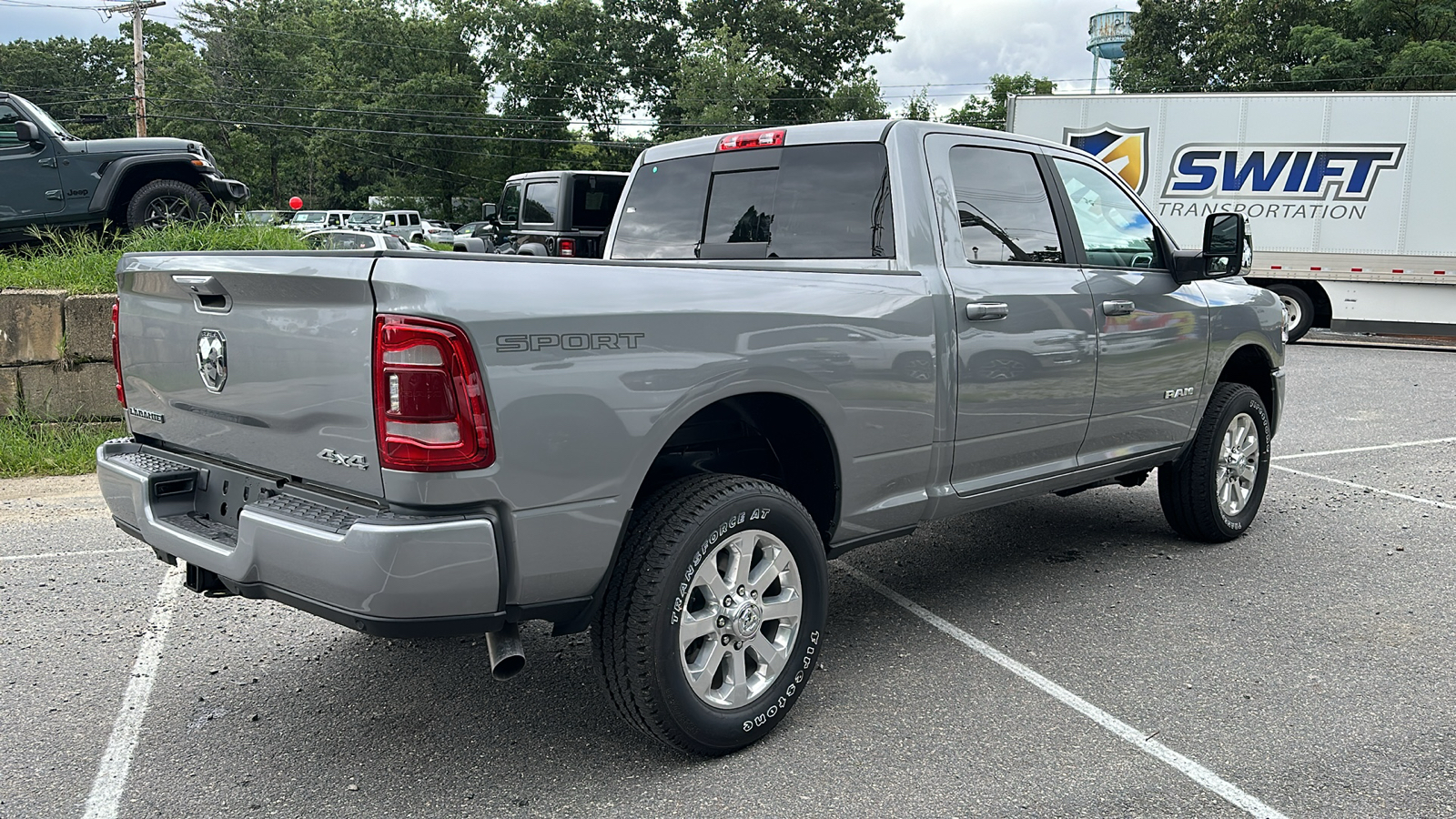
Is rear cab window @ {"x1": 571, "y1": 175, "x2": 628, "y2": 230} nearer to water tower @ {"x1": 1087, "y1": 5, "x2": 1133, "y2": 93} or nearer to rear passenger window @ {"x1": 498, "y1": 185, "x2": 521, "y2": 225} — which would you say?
rear passenger window @ {"x1": 498, "y1": 185, "x2": 521, "y2": 225}

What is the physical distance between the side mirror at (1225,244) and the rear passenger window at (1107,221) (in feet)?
0.79

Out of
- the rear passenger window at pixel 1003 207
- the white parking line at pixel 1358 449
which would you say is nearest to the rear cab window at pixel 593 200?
the white parking line at pixel 1358 449

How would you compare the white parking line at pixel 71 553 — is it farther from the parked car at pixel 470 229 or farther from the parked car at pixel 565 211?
the parked car at pixel 470 229

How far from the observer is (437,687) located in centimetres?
373

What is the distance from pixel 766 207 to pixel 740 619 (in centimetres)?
183

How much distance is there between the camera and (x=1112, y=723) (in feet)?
11.4

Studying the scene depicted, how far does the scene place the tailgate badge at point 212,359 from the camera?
3037mm

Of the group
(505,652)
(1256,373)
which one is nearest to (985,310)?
(505,652)

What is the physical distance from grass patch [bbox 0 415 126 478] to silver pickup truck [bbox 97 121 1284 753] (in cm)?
421

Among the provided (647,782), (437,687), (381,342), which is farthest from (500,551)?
(437,687)

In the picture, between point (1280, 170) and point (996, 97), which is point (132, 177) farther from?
point (996, 97)

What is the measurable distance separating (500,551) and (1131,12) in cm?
4893

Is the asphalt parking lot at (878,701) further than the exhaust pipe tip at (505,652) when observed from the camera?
Yes

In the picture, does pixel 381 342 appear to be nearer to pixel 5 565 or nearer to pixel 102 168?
pixel 5 565
